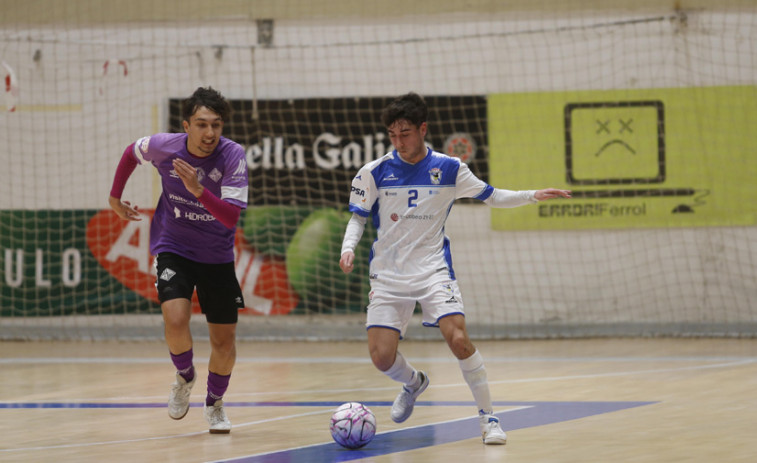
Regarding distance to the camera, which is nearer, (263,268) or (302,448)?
(302,448)

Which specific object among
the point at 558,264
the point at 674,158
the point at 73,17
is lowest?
the point at 558,264

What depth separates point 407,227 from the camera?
5977mm

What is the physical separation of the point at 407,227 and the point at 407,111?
685 mm

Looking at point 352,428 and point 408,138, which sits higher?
point 408,138

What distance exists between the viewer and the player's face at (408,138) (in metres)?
5.87

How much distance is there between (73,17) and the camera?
13.8 metres

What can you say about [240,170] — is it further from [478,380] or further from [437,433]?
[437,433]

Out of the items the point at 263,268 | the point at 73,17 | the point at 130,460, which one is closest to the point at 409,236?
the point at 130,460

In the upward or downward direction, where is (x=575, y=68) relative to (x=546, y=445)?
upward

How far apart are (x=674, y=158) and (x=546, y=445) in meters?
8.15

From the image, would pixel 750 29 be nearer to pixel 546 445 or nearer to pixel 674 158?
pixel 674 158

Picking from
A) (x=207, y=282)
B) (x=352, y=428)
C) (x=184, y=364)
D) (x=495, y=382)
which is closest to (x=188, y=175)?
(x=207, y=282)

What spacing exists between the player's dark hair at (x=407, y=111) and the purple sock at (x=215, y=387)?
1.86m

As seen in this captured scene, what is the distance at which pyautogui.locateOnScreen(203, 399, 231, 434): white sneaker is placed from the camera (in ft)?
20.0
